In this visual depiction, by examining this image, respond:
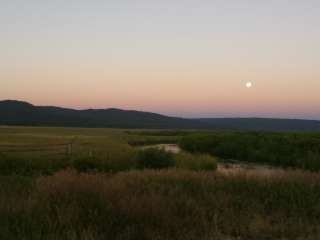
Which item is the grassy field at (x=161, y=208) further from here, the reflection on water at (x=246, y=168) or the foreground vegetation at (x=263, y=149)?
the foreground vegetation at (x=263, y=149)

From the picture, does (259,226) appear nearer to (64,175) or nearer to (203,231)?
(203,231)

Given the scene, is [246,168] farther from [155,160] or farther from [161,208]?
[161,208]

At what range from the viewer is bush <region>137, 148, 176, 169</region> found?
25047 mm

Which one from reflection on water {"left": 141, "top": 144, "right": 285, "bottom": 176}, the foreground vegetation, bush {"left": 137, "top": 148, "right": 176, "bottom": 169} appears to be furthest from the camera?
the foreground vegetation

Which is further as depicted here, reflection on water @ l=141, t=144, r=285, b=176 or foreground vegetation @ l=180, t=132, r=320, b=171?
foreground vegetation @ l=180, t=132, r=320, b=171

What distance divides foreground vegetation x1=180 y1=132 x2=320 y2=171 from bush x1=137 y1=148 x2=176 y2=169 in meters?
9.67

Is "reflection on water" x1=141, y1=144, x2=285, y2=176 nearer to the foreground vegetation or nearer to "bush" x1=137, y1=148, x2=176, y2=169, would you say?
"bush" x1=137, y1=148, x2=176, y2=169

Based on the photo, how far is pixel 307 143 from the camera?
41.5 meters

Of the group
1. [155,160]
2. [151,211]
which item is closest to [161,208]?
[151,211]

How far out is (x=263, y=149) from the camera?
40594 mm

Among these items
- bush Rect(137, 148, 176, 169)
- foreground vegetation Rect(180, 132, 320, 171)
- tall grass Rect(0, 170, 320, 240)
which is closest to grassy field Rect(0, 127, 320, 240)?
tall grass Rect(0, 170, 320, 240)

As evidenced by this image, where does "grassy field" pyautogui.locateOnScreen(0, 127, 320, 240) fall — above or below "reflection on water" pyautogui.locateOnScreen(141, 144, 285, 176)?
above

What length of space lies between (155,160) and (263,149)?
17730 millimetres

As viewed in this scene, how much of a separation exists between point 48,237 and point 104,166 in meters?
16.4
